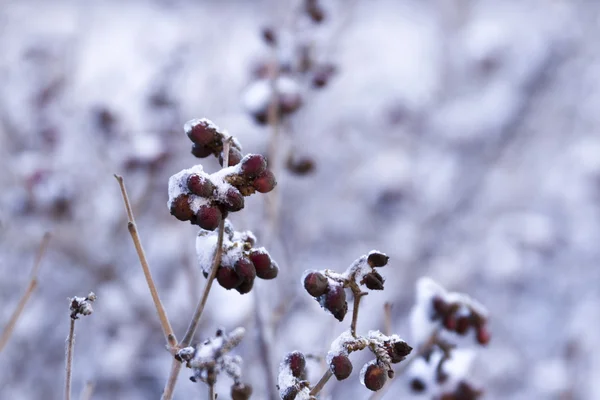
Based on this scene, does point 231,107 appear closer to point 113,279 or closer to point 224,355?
point 113,279

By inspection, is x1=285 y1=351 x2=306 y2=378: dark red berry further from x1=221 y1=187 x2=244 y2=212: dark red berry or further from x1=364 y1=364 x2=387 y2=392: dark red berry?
x1=221 y1=187 x2=244 y2=212: dark red berry

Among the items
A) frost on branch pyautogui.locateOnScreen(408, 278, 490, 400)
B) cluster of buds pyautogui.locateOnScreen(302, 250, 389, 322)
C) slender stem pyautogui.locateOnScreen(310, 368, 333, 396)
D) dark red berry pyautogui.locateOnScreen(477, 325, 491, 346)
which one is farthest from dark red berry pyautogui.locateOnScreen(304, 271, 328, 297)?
dark red berry pyautogui.locateOnScreen(477, 325, 491, 346)

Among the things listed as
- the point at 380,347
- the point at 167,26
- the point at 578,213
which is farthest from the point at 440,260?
the point at 167,26

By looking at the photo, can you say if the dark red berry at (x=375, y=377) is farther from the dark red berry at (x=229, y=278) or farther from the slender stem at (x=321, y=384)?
the dark red berry at (x=229, y=278)

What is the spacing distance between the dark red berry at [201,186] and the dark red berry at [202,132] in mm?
110

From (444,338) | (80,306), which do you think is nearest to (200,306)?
(80,306)

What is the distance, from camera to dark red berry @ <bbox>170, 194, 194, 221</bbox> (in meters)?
0.74

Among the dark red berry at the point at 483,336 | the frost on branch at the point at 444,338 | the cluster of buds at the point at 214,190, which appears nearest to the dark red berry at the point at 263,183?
the cluster of buds at the point at 214,190

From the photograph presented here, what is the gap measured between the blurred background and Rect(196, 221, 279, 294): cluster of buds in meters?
0.59

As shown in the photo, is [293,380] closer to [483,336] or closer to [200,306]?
[200,306]

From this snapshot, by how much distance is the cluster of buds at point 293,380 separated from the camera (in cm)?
75

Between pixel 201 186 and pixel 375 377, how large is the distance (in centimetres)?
33

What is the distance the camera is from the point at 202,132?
83 cm

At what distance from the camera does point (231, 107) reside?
500 centimetres
